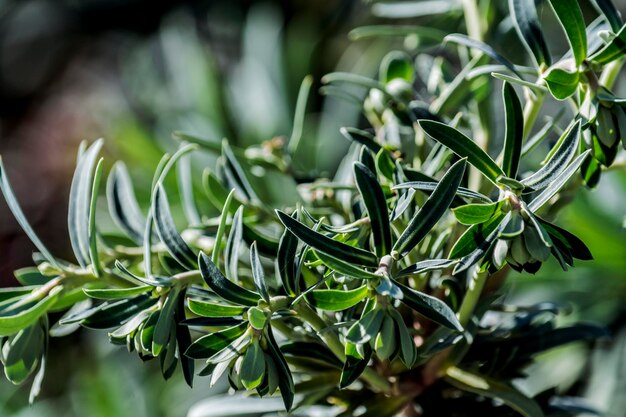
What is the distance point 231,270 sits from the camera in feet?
1.11

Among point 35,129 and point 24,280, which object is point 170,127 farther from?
point 24,280

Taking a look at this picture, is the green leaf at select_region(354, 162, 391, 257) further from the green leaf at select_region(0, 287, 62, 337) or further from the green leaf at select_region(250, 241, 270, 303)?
the green leaf at select_region(0, 287, 62, 337)

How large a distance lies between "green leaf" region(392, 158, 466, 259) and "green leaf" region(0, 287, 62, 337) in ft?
0.54

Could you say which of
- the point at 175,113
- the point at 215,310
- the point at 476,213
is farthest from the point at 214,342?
the point at 175,113

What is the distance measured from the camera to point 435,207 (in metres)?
0.29

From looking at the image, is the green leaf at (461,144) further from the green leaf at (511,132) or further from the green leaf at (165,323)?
the green leaf at (165,323)

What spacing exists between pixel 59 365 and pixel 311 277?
1054 mm

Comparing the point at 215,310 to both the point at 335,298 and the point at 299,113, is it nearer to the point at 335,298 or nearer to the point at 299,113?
the point at 335,298

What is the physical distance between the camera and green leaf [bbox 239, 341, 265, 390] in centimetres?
29

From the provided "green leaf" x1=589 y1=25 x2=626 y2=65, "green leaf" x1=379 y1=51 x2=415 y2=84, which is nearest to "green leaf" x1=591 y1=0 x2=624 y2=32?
"green leaf" x1=589 y1=25 x2=626 y2=65

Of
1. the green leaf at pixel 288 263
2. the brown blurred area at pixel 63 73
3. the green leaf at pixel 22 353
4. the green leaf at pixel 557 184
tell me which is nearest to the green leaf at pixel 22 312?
the green leaf at pixel 22 353

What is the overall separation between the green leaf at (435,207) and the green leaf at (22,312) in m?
0.16

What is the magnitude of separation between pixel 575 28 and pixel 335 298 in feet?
0.51

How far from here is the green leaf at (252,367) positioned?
0.96ft
